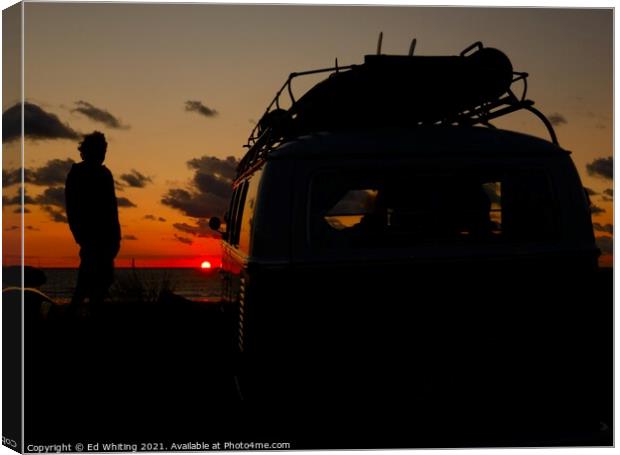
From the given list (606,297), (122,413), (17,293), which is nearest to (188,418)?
(122,413)

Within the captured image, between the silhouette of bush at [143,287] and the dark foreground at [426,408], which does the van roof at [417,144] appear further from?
the silhouette of bush at [143,287]

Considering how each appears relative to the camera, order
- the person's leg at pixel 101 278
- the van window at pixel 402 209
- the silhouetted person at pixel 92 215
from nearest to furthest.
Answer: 1. the van window at pixel 402 209
2. the silhouetted person at pixel 92 215
3. the person's leg at pixel 101 278

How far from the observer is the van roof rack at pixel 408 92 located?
5230 mm

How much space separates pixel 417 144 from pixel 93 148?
3.14m

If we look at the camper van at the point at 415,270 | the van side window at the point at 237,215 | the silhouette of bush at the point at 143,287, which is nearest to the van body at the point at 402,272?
the camper van at the point at 415,270

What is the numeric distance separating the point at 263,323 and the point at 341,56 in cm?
228

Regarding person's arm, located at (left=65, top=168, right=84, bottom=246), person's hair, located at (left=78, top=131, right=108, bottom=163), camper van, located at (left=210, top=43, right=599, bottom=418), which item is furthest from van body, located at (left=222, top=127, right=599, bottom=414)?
person's hair, located at (left=78, top=131, right=108, bottom=163)

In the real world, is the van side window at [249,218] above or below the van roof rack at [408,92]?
below

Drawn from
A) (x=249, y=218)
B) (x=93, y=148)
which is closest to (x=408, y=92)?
(x=249, y=218)

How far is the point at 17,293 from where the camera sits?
529cm

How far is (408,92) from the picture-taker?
17.8 ft

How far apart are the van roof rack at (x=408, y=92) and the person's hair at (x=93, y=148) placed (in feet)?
4.77

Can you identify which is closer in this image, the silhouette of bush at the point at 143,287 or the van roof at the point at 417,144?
the van roof at the point at 417,144

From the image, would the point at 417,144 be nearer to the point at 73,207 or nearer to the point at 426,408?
the point at 426,408
